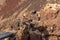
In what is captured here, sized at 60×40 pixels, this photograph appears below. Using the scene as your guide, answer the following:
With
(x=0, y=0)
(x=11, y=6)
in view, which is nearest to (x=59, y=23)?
(x=11, y=6)

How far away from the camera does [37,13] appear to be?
19.1 feet

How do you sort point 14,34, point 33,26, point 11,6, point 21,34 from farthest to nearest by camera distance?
point 11,6 → point 33,26 → point 21,34 → point 14,34

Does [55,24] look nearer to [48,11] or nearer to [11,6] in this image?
[48,11]

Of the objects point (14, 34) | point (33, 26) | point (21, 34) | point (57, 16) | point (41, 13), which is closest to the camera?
point (14, 34)

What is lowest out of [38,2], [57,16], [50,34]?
[50,34]

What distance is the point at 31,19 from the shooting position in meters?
5.61

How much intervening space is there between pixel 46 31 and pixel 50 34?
0.12m

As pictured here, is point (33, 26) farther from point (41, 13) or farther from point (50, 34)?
point (41, 13)

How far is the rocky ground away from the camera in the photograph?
440cm

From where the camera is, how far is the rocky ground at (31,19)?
4.40 metres

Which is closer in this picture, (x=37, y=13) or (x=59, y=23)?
(x=59, y=23)

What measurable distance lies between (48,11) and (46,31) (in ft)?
3.20

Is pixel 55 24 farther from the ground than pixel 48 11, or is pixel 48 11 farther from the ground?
pixel 48 11

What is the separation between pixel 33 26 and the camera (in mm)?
4727
